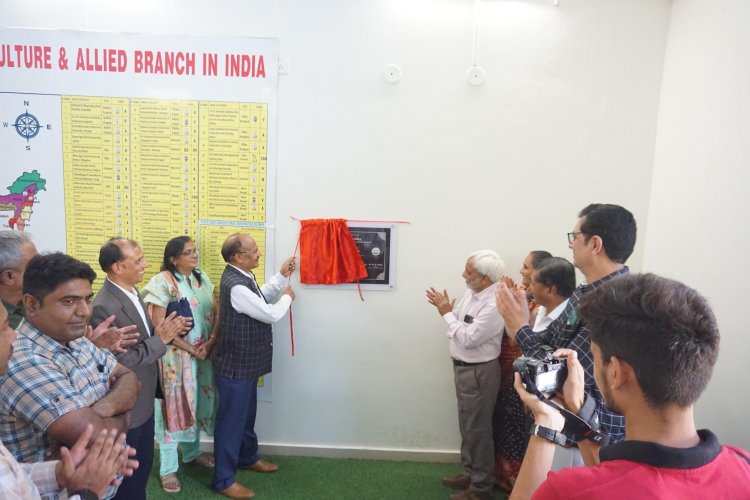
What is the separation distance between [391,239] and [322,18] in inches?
59.8

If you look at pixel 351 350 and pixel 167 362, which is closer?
pixel 167 362

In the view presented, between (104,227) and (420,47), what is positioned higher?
(420,47)

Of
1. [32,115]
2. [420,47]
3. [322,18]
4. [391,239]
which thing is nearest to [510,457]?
[391,239]

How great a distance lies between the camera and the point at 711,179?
2.31m

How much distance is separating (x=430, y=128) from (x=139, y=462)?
98.9 inches

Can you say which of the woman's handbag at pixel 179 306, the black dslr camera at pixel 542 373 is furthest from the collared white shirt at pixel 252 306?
the black dslr camera at pixel 542 373

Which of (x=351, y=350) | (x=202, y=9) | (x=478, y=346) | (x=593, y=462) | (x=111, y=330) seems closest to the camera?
(x=593, y=462)

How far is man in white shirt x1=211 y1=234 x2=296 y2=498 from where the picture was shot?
2657mm

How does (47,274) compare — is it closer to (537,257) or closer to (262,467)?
(262,467)

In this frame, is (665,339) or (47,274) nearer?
(665,339)

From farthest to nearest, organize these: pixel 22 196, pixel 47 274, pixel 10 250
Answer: pixel 22 196 → pixel 10 250 → pixel 47 274

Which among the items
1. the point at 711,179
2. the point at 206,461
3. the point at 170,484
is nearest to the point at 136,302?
the point at 170,484

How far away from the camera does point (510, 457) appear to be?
276 centimetres

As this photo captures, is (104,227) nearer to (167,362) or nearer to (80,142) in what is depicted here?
(80,142)
